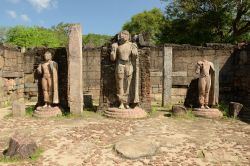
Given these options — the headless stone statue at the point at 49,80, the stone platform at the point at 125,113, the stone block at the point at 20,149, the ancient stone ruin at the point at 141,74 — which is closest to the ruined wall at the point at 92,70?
the ancient stone ruin at the point at 141,74

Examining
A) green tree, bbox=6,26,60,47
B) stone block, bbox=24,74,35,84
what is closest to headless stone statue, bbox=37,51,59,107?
stone block, bbox=24,74,35,84

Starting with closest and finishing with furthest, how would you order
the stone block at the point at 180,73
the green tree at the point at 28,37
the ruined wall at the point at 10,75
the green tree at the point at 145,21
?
the ruined wall at the point at 10,75, the stone block at the point at 180,73, the green tree at the point at 28,37, the green tree at the point at 145,21

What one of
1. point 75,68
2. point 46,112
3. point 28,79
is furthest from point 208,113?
point 28,79

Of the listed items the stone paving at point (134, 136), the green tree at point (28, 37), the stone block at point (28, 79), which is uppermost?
the green tree at point (28, 37)

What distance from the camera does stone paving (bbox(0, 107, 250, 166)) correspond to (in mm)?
5020

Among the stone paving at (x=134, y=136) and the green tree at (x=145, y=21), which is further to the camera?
the green tree at (x=145, y=21)

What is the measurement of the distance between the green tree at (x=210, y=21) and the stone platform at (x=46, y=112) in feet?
46.5

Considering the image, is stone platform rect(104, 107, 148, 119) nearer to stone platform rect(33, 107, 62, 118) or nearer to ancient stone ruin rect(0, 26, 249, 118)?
ancient stone ruin rect(0, 26, 249, 118)

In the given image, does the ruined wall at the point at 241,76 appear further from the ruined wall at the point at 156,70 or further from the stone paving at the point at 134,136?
the ruined wall at the point at 156,70

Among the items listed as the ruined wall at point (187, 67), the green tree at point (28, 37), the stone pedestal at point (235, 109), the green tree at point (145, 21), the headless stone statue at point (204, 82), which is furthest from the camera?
the green tree at point (145, 21)

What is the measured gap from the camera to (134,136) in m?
6.43

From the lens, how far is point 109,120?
26.5ft

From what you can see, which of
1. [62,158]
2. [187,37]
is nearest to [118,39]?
[62,158]

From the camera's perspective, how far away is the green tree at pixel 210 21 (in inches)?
780
